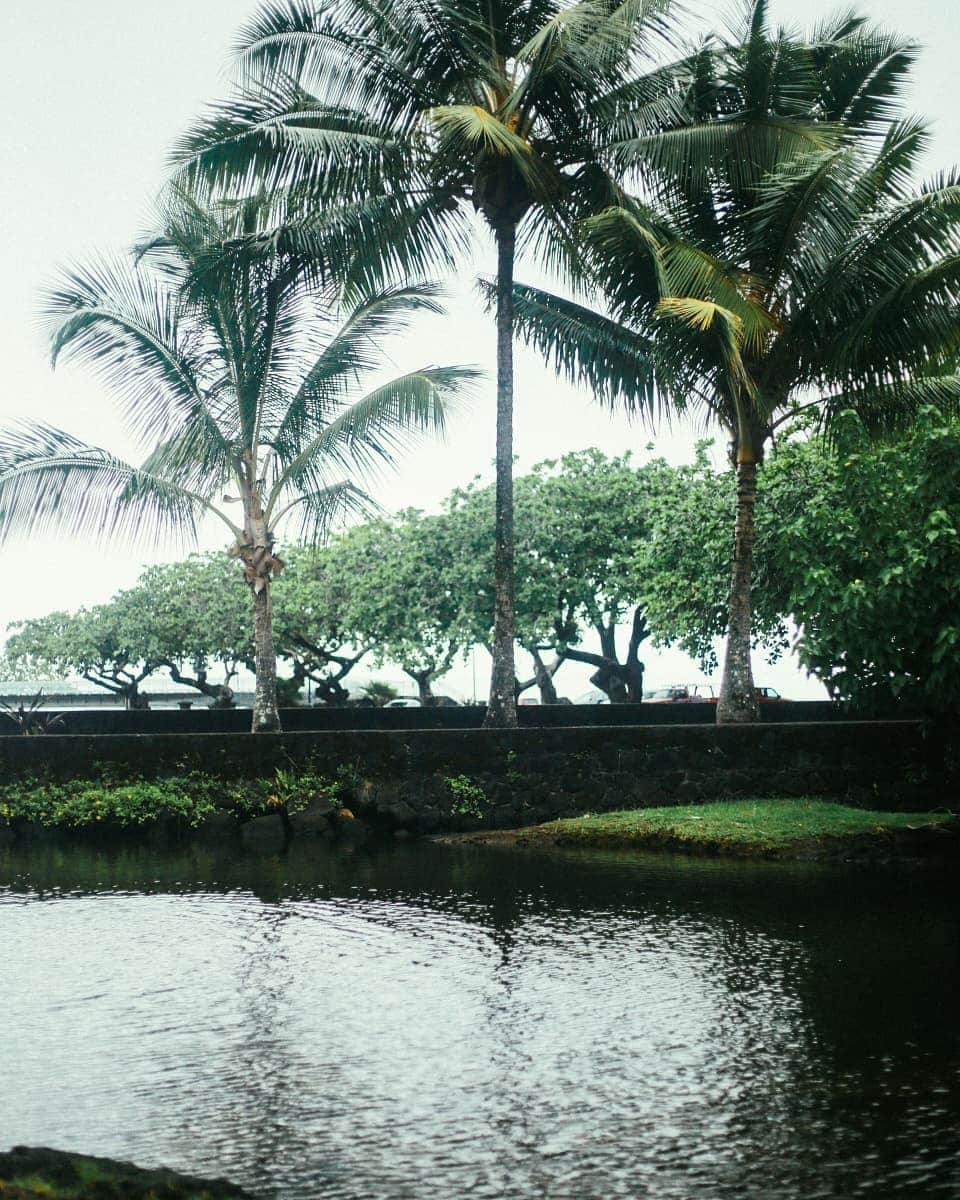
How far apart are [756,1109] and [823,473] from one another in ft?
67.4

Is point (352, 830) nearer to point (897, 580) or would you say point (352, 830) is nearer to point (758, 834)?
point (758, 834)

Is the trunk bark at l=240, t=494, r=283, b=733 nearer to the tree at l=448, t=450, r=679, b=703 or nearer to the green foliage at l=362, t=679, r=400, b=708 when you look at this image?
the tree at l=448, t=450, r=679, b=703

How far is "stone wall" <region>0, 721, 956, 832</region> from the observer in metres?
17.3

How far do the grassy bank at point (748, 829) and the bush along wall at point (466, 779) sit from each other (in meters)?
0.75

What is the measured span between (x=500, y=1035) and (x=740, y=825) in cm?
851

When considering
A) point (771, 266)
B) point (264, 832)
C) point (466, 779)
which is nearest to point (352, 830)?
point (264, 832)

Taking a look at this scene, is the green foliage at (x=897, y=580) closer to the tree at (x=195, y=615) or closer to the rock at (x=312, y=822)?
the rock at (x=312, y=822)

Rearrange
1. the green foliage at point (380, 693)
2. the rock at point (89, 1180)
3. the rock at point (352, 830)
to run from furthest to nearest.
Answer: the green foliage at point (380, 693)
the rock at point (352, 830)
the rock at point (89, 1180)

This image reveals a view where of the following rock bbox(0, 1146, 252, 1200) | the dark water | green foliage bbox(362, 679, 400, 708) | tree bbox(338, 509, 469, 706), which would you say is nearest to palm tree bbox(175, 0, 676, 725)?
the dark water

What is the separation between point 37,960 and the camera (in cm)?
902

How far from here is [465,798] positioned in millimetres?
17297

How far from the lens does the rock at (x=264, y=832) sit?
1650 cm

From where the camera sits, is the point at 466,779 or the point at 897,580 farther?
the point at 466,779

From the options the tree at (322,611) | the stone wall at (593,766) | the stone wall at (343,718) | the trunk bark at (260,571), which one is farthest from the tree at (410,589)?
the stone wall at (593,766)
